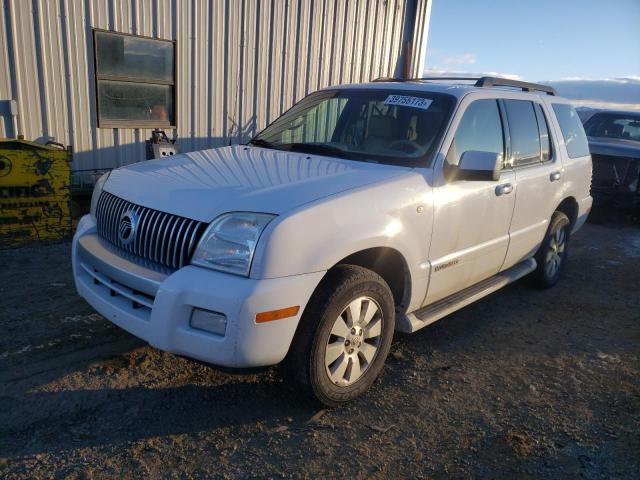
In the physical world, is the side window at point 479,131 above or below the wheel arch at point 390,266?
above

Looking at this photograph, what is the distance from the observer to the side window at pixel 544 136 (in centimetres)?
467

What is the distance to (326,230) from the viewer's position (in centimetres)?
265

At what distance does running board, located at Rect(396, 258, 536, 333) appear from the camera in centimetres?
338

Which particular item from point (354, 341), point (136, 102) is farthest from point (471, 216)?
point (136, 102)

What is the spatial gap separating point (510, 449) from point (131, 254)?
89.8 inches

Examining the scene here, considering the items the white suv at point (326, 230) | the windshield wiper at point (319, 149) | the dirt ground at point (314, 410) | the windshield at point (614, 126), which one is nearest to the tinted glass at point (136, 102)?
the dirt ground at point (314, 410)

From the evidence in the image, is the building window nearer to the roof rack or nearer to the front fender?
the roof rack

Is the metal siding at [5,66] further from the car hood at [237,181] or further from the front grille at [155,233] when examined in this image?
the front grille at [155,233]

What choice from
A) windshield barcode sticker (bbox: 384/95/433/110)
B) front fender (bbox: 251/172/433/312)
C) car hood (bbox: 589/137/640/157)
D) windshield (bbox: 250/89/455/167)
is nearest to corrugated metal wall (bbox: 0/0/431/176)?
windshield (bbox: 250/89/455/167)

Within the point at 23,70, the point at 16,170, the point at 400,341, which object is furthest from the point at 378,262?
the point at 23,70

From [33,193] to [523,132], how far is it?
4.79m

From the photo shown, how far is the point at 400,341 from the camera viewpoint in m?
3.97

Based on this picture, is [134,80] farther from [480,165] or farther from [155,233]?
[480,165]

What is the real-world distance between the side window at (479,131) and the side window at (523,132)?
209mm
